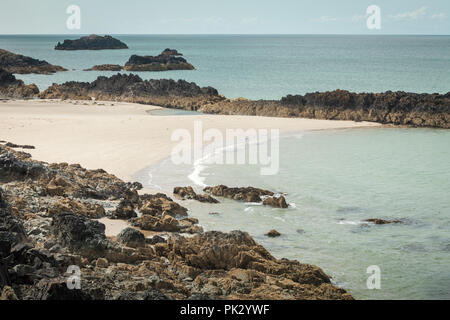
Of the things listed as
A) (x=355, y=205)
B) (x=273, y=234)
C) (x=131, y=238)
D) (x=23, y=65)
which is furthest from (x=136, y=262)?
(x=23, y=65)

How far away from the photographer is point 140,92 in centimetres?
3553

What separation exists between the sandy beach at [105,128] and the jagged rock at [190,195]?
205cm

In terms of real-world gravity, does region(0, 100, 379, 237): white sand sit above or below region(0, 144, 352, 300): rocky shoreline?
above

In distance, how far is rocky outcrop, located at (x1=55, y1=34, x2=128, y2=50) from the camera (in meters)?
129

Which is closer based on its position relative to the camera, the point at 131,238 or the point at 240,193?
the point at 131,238

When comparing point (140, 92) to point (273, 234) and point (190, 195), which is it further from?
point (273, 234)

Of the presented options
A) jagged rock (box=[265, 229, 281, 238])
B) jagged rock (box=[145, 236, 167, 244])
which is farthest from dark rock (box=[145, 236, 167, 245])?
jagged rock (box=[265, 229, 281, 238])

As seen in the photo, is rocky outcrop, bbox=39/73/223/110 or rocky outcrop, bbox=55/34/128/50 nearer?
rocky outcrop, bbox=39/73/223/110

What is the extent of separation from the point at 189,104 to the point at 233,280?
2484 centimetres

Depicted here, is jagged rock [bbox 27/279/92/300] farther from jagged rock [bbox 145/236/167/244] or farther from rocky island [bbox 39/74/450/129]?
rocky island [bbox 39/74/450/129]

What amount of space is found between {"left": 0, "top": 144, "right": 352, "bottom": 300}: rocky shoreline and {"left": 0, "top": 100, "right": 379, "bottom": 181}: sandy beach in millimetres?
5841

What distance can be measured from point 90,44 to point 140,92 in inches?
4125

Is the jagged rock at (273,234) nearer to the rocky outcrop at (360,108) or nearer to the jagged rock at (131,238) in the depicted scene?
the jagged rock at (131,238)

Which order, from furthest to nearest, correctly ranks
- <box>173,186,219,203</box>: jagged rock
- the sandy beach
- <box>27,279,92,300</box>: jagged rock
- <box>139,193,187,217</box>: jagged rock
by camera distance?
the sandy beach, <box>173,186,219,203</box>: jagged rock, <box>139,193,187,217</box>: jagged rock, <box>27,279,92,300</box>: jagged rock
